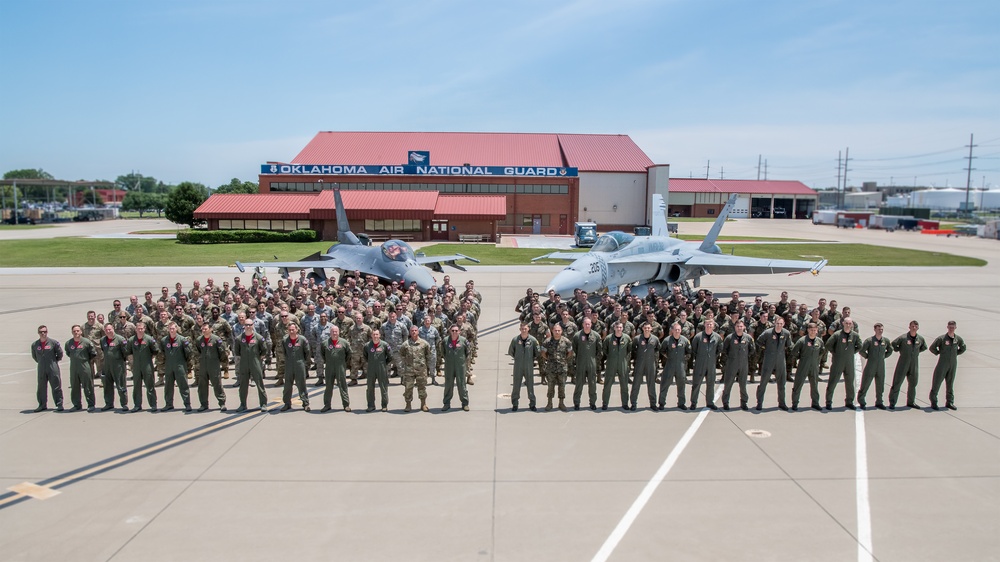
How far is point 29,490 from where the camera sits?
22.5 ft

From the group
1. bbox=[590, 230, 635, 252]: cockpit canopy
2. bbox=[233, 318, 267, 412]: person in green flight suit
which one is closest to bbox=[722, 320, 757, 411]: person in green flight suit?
bbox=[233, 318, 267, 412]: person in green flight suit

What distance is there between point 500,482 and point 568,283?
8759 mm

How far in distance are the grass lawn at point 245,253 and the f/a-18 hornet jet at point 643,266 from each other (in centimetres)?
1409

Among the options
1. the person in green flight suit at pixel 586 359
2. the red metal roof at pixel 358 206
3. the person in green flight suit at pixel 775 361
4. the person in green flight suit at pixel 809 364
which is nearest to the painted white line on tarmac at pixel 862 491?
the person in green flight suit at pixel 809 364

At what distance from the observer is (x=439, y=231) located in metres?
49.3

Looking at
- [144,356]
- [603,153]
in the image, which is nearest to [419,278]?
[144,356]

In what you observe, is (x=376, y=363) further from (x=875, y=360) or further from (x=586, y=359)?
(x=875, y=360)

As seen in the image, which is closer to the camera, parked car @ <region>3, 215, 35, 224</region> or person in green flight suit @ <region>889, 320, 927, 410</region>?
person in green flight suit @ <region>889, 320, 927, 410</region>

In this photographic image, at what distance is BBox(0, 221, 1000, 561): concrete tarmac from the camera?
5816 mm

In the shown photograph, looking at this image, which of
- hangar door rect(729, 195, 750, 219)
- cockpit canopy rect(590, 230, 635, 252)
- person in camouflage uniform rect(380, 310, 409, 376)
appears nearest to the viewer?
person in camouflage uniform rect(380, 310, 409, 376)

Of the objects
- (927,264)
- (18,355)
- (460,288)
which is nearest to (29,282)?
(18,355)

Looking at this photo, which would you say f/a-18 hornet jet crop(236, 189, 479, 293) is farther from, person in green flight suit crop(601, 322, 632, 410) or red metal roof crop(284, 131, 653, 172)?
red metal roof crop(284, 131, 653, 172)

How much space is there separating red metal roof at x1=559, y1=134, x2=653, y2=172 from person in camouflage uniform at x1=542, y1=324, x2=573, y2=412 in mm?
49869

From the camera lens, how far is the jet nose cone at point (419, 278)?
16.6 metres
